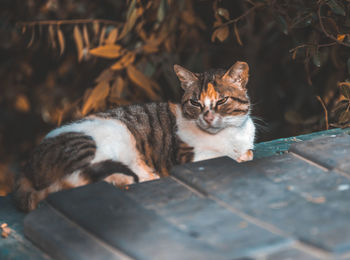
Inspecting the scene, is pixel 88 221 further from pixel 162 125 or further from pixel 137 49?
pixel 137 49

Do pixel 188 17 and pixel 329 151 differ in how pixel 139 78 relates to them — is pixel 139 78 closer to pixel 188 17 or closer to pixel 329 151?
pixel 188 17

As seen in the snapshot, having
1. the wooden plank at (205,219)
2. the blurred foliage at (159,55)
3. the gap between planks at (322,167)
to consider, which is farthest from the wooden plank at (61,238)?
the blurred foliage at (159,55)

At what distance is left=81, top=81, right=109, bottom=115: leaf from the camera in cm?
337

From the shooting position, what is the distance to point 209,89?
2510 millimetres

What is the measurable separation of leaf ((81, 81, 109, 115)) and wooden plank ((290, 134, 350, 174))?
1.72 m

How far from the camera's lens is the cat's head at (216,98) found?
2.49 meters

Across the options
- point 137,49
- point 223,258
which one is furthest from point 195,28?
point 223,258

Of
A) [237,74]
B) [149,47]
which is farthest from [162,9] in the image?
[237,74]

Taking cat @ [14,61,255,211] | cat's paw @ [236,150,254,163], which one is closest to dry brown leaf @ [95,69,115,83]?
cat @ [14,61,255,211]

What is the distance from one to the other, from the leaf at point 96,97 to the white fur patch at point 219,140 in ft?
3.15

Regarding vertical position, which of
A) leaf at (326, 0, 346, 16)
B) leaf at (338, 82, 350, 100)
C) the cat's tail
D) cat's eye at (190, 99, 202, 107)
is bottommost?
the cat's tail

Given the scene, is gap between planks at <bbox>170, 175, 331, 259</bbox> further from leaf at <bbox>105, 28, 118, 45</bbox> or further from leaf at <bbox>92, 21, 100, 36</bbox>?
leaf at <bbox>92, 21, 100, 36</bbox>

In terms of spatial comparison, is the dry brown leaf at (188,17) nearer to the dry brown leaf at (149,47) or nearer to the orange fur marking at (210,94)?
the dry brown leaf at (149,47)

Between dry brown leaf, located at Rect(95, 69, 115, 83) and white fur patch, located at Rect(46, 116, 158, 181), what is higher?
dry brown leaf, located at Rect(95, 69, 115, 83)
